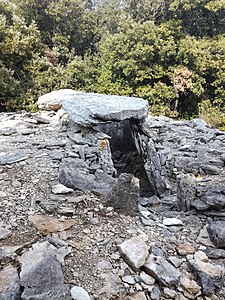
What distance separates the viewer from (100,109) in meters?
5.31

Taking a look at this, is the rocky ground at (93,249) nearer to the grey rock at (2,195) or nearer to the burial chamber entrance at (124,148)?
the grey rock at (2,195)

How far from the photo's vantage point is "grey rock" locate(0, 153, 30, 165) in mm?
4125

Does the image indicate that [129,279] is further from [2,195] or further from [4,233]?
[2,195]

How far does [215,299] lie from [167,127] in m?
5.08

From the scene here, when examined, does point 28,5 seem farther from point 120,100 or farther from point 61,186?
point 61,186

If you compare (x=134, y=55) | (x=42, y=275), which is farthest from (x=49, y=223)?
(x=134, y=55)

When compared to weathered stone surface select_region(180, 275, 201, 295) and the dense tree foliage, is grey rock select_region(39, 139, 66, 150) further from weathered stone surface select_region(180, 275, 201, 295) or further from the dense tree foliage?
the dense tree foliage

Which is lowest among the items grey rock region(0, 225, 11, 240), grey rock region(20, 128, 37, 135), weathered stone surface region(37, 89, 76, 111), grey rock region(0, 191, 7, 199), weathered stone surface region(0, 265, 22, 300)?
grey rock region(0, 225, 11, 240)

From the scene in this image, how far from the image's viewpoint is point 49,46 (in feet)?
42.8

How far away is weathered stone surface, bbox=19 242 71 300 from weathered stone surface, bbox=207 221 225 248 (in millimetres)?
1517

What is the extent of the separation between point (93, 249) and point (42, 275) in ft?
2.03

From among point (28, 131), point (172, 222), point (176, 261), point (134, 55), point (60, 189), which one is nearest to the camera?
point (176, 261)

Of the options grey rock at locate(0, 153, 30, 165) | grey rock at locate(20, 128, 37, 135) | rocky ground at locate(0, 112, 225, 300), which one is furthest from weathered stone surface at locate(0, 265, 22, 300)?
grey rock at locate(20, 128, 37, 135)

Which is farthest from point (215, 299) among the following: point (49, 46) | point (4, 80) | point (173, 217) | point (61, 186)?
point (49, 46)
